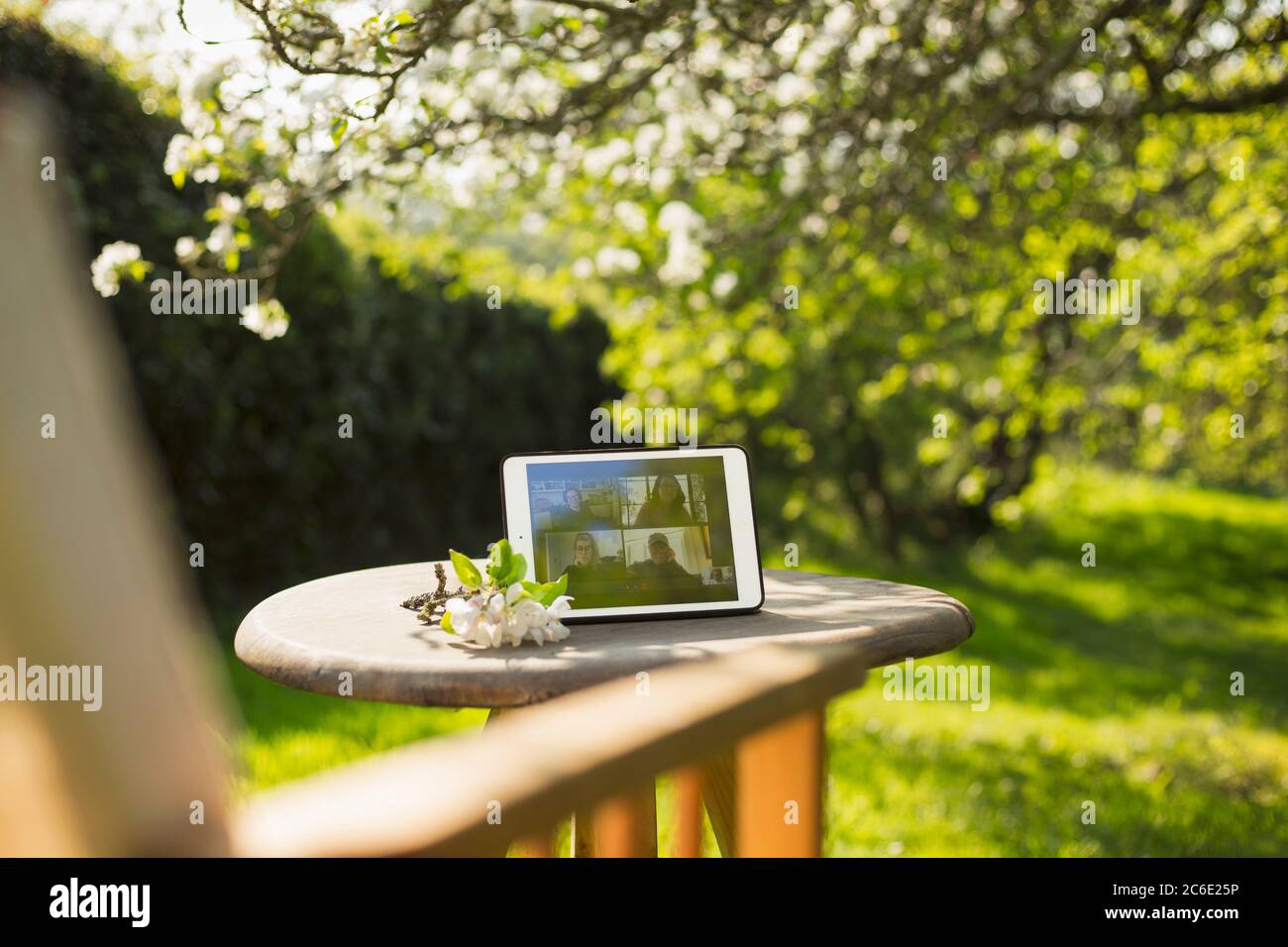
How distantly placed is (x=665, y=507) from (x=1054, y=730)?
459 cm

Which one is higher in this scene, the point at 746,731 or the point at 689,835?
the point at 746,731

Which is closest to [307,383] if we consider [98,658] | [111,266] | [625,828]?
[111,266]

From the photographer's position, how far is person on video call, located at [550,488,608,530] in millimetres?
2027

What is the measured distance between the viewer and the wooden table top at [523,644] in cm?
153

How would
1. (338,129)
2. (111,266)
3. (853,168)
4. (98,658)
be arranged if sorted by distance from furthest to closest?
1. (853,168)
2. (111,266)
3. (338,129)
4. (98,658)

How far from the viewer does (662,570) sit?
2.02 m

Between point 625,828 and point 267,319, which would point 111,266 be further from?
point 625,828

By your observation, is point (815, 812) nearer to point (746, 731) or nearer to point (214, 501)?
point (746, 731)

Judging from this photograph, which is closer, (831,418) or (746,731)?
(746,731)

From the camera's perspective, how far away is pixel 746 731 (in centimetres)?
111

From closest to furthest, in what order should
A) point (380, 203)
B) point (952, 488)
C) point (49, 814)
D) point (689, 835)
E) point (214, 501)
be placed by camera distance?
1. point (49, 814)
2. point (689, 835)
3. point (380, 203)
4. point (214, 501)
5. point (952, 488)

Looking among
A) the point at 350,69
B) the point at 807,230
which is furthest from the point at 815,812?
the point at 807,230

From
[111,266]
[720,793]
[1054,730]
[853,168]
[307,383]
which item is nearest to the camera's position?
[720,793]

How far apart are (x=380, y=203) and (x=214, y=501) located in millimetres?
3203
